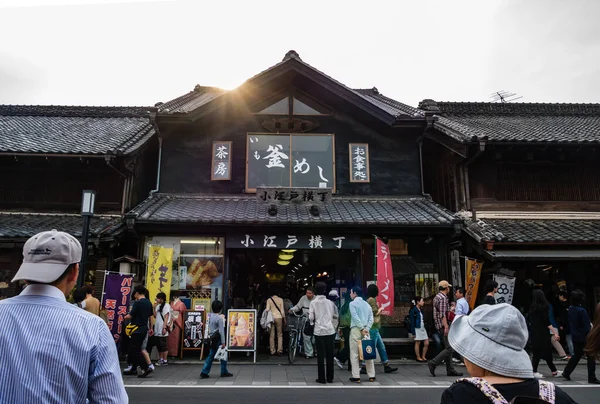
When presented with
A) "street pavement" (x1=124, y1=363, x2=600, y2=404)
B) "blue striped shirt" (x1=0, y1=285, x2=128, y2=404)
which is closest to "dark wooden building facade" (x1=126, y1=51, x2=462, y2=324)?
"street pavement" (x1=124, y1=363, x2=600, y2=404)

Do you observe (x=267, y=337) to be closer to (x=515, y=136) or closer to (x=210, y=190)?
(x=210, y=190)

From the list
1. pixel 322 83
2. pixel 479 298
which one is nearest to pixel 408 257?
pixel 479 298

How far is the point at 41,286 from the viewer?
84.3 inches

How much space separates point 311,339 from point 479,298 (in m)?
5.49

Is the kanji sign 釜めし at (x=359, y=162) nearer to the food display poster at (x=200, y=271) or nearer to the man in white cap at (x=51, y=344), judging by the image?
the food display poster at (x=200, y=271)

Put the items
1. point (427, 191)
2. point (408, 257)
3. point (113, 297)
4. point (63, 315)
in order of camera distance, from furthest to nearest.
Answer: point (427, 191) → point (408, 257) → point (113, 297) → point (63, 315)

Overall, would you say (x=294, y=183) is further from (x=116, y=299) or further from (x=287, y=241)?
(x=116, y=299)

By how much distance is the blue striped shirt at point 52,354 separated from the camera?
6.32ft

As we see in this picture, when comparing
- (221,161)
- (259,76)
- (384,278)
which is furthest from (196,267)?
(259,76)

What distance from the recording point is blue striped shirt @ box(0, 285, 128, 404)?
1.93 meters

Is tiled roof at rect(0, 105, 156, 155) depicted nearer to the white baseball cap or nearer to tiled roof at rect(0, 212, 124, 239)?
tiled roof at rect(0, 212, 124, 239)

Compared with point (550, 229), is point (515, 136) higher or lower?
higher

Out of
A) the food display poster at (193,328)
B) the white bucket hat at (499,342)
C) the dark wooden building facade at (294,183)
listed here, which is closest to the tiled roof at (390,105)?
the dark wooden building facade at (294,183)

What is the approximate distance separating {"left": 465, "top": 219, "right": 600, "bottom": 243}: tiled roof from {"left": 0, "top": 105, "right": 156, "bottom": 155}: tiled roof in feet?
37.7
